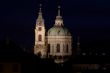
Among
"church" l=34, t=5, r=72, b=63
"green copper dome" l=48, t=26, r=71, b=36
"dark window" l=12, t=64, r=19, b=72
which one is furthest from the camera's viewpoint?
"green copper dome" l=48, t=26, r=71, b=36

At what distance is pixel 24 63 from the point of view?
5550cm

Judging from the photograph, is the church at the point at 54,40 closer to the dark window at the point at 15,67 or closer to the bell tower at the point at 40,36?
the bell tower at the point at 40,36

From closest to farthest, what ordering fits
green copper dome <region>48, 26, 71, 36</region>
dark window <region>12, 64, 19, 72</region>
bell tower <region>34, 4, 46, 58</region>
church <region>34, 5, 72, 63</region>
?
dark window <region>12, 64, 19, 72</region>, bell tower <region>34, 4, 46, 58</region>, church <region>34, 5, 72, 63</region>, green copper dome <region>48, 26, 71, 36</region>

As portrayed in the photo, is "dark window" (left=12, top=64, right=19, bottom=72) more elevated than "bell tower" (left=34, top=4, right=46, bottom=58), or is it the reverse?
"bell tower" (left=34, top=4, right=46, bottom=58)

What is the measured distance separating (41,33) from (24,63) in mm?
75291

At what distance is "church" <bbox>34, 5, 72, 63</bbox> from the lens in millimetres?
128250

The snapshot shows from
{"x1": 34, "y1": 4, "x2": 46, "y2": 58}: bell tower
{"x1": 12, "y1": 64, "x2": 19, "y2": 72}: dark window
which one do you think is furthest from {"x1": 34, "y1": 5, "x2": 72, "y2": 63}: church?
{"x1": 12, "y1": 64, "x2": 19, "y2": 72}: dark window

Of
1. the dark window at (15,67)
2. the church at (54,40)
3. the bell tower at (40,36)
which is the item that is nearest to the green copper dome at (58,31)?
the church at (54,40)

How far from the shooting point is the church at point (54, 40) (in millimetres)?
128250

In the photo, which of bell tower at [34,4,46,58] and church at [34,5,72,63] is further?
church at [34,5,72,63]

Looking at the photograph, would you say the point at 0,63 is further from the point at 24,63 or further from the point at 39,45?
the point at 39,45

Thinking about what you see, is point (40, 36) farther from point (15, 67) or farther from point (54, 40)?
point (15, 67)

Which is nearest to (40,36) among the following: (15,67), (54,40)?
(54,40)

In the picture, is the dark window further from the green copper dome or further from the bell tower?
the green copper dome
